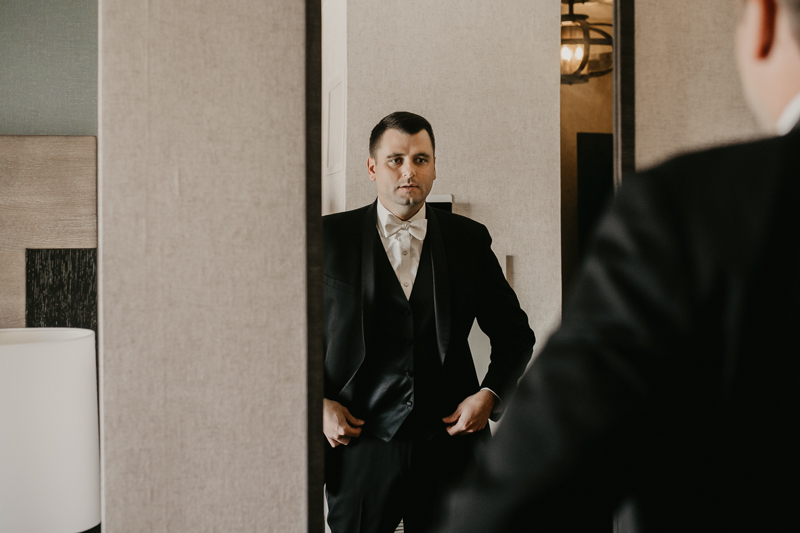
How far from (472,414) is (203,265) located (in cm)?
63

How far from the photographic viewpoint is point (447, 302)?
125 cm

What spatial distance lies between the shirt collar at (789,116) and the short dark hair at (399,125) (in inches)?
34.3

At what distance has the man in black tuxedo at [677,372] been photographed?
0.33 meters

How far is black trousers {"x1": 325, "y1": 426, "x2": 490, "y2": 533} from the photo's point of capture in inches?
47.4

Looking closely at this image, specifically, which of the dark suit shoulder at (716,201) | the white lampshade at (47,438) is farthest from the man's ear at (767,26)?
the white lampshade at (47,438)

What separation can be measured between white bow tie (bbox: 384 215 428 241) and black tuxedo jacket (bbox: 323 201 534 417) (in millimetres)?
14

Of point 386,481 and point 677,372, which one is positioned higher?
point 677,372

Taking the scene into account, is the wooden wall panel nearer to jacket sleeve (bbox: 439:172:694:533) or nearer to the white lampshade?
the white lampshade

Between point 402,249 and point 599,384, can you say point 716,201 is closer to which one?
point 599,384

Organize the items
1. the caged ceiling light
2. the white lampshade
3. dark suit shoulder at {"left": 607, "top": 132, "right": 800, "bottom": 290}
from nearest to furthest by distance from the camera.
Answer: dark suit shoulder at {"left": 607, "top": 132, "right": 800, "bottom": 290} → the white lampshade → the caged ceiling light

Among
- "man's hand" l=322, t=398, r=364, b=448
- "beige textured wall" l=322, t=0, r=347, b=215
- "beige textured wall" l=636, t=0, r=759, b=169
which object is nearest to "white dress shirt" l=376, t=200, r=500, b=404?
"beige textured wall" l=322, t=0, r=347, b=215

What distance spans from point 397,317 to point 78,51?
0.92 m

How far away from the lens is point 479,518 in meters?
0.36

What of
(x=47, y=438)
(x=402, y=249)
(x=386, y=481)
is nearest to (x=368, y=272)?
(x=402, y=249)
